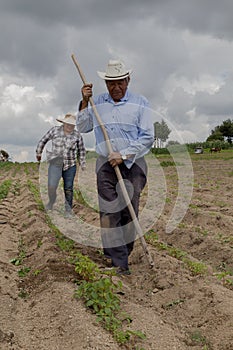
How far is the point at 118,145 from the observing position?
509 centimetres

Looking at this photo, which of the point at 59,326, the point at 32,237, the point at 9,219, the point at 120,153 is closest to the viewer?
the point at 59,326

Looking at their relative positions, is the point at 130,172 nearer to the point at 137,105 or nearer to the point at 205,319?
the point at 137,105

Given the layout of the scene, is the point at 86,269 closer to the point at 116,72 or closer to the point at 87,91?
the point at 87,91

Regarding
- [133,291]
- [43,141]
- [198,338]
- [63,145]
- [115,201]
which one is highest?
[43,141]

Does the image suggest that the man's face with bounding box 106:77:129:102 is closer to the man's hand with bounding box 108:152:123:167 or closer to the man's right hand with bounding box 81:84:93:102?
the man's right hand with bounding box 81:84:93:102

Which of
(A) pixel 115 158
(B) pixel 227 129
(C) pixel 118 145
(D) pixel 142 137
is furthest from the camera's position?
(B) pixel 227 129

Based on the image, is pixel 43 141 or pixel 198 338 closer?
pixel 198 338

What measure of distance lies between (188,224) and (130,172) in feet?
9.40

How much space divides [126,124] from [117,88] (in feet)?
1.26

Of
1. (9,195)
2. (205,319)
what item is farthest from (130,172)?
(9,195)

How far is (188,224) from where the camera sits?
7.69 m

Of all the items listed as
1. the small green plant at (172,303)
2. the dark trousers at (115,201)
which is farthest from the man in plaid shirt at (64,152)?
the small green plant at (172,303)

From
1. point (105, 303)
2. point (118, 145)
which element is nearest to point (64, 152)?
point (118, 145)

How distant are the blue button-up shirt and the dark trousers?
0.14m
